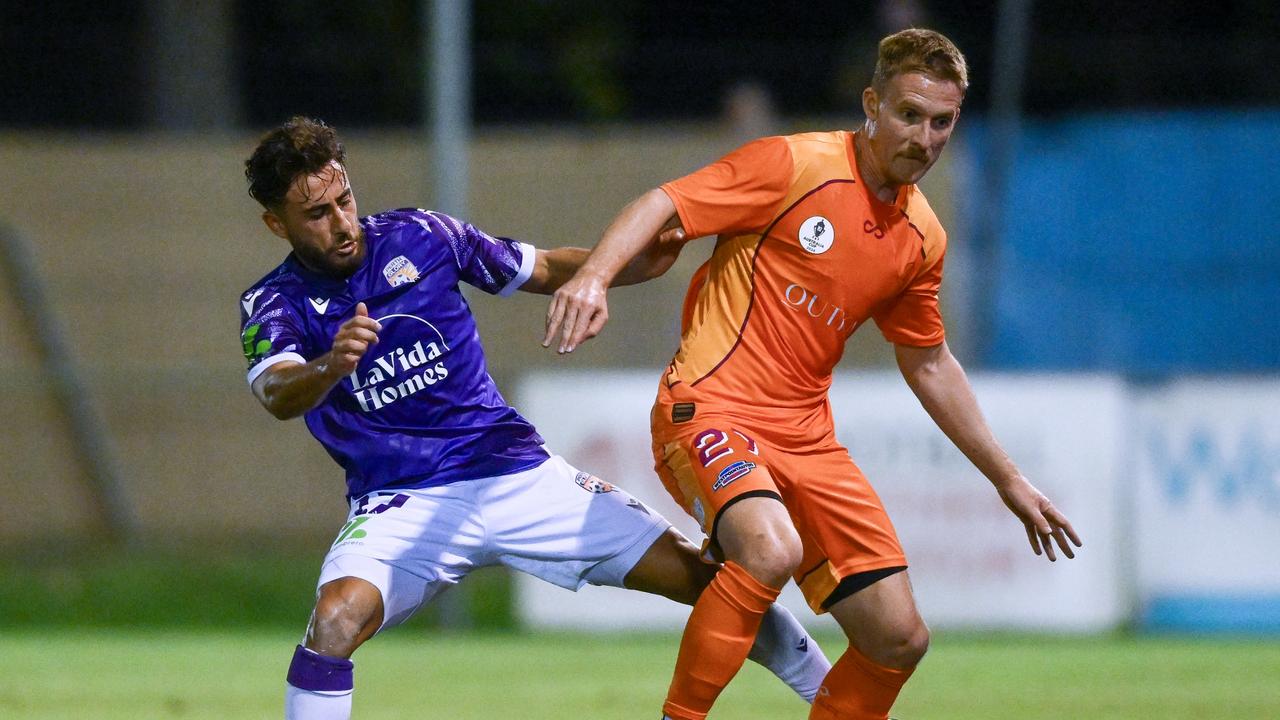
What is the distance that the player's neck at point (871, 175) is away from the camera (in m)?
5.93

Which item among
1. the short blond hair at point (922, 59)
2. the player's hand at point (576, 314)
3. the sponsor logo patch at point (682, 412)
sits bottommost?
the sponsor logo patch at point (682, 412)

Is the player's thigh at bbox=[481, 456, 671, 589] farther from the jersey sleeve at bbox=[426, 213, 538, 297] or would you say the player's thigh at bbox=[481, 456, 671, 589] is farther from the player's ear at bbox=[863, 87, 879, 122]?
the player's ear at bbox=[863, 87, 879, 122]

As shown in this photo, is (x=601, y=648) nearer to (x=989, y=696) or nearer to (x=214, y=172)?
(x=989, y=696)

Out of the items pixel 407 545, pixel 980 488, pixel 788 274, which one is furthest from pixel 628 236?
pixel 980 488

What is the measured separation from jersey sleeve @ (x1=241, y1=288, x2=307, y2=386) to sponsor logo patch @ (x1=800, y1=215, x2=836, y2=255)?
1570mm

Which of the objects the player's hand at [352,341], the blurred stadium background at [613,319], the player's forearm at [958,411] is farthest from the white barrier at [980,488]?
the player's hand at [352,341]

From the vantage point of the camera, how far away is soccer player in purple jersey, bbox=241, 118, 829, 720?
5.72 metres

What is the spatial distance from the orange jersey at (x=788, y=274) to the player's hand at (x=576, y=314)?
0.58 meters

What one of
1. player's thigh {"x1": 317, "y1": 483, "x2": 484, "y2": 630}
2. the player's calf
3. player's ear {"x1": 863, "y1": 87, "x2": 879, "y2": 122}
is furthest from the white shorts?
player's ear {"x1": 863, "y1": 87, "x2": 879, "y2": 122}

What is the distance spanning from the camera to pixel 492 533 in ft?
19.8

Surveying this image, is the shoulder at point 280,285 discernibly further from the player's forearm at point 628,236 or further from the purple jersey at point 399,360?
the player's forearm at point 628,236

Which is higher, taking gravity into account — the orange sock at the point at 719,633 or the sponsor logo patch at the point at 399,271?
the sponsor logo patch at the point at 399,271

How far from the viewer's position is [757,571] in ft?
18.1

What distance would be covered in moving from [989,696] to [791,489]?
3.25m
